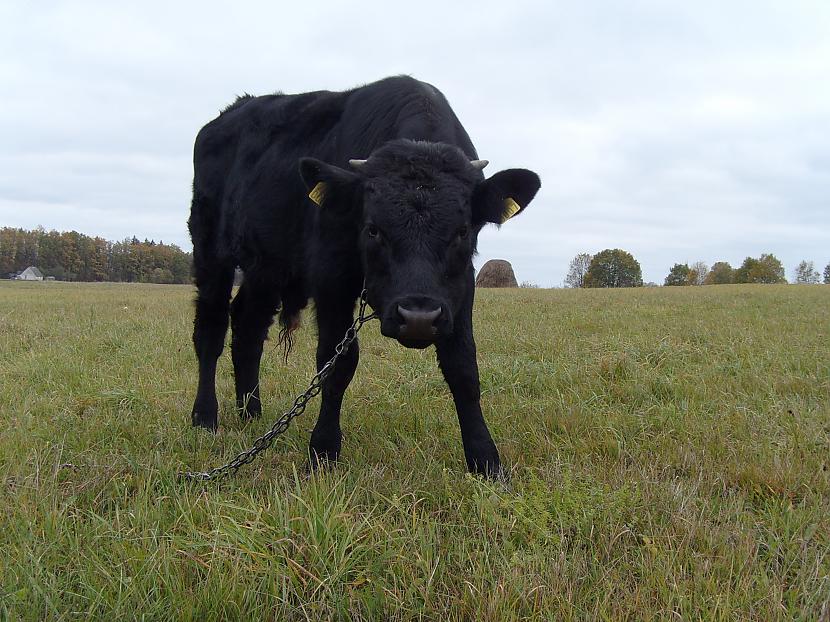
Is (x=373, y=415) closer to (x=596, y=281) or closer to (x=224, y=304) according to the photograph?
(x=224, y=304)

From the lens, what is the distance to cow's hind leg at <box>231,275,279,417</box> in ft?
16.8

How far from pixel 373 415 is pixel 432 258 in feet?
6.22

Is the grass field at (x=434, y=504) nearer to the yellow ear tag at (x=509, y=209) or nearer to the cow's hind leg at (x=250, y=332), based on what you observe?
the cow's hind leg at (x=250, y=332)

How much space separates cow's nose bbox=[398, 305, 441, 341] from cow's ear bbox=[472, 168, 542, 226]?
807mm

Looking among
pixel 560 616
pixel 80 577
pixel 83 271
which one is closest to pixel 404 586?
pixel 560 616

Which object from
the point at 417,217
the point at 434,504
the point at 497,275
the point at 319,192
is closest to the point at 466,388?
the point at 434,504

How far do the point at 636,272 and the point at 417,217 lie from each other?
258 feet

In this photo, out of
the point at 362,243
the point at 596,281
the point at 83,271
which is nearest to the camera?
the point at 362,243

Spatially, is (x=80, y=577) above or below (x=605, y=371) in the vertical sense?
below

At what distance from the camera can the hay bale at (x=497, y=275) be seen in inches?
1495

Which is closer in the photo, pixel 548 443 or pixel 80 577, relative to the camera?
pixel 80 577

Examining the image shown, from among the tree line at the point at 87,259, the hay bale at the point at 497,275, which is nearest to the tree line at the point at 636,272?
the hay bale at the point at 497,275

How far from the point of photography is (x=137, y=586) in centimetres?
192

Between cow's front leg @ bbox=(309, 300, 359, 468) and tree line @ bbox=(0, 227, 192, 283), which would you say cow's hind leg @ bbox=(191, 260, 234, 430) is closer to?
cow's front leg @ bbox=(309, 300, 359, 468)
